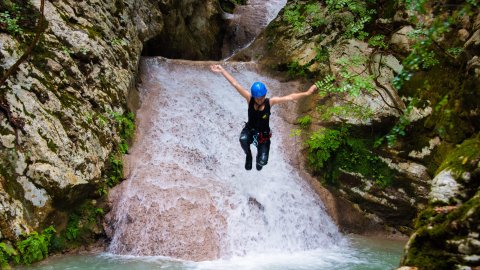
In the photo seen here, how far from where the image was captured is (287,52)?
1249 centimetres

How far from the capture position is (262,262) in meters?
6.92

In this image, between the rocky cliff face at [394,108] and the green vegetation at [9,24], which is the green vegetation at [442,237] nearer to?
the rocky cliff face at [394,108]

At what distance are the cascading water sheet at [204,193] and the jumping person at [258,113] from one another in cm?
144

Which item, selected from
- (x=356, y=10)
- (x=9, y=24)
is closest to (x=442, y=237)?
(x=9, y=24)

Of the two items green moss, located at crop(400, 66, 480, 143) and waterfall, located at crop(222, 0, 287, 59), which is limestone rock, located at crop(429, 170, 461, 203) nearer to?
green moss, located at crop(400, 66, 480, 143)

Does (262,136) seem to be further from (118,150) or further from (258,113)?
(118,150)

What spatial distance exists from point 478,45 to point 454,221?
6.01 metres

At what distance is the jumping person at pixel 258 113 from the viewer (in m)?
5.86

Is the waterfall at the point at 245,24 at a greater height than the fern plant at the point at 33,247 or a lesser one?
greater

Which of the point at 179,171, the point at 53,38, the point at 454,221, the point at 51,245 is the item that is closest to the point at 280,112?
the point at 179,171

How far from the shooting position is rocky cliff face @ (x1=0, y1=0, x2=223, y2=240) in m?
6.29

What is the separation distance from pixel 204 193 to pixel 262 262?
6.18 feet

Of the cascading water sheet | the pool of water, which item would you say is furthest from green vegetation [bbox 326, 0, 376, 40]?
the pool of water

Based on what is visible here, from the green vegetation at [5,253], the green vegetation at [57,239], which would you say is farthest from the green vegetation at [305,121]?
the green vegetation at [5,253]
